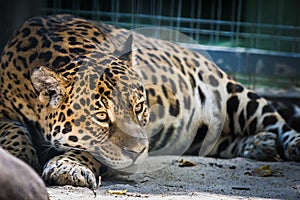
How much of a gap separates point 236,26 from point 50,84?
3622 millimetres

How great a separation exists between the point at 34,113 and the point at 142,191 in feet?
3.05

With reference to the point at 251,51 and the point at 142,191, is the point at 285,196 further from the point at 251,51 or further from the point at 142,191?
the point at 251,51

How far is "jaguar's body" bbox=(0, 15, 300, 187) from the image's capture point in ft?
14.2

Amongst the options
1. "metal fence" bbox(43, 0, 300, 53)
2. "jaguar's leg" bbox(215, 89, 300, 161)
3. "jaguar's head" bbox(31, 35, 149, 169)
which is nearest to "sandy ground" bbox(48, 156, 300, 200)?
"jaguar's head" bbox(31, 35, 149, 169)

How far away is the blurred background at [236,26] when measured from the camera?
7480 millimetres

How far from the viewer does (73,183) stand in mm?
4191

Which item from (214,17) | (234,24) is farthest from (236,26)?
(214,17)

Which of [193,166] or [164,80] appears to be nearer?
[193,166]

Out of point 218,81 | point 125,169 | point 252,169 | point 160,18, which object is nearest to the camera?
point 125,169

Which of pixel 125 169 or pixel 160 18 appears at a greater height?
pixel 160 18

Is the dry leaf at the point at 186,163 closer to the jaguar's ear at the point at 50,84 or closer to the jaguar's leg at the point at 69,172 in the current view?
the jaguar's leg at the point at 69,172

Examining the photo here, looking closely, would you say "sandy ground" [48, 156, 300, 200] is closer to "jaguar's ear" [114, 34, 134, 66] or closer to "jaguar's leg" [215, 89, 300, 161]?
"jaguar's leg" [215, 89, 300, 161]

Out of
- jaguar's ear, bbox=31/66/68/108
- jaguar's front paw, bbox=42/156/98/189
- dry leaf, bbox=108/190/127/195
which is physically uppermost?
jaguar's ear, bbox=31/66/68/108

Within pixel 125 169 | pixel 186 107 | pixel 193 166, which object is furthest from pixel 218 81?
pixel 125 169
